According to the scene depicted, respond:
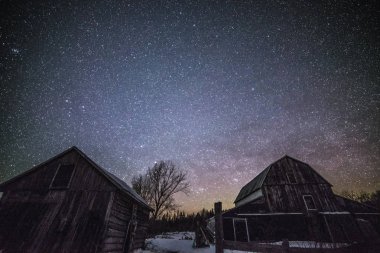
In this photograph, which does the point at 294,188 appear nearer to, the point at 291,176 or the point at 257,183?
the point at 291,176

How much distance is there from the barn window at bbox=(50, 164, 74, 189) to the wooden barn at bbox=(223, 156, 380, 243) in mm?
13558

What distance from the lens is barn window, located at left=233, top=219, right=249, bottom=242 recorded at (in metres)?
18.2

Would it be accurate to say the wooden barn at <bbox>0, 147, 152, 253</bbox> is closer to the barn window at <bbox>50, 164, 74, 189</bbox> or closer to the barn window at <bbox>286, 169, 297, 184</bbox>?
the barn window at <bbox>50, 164, 74, 189</bbox>

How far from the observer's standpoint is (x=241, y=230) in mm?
18547

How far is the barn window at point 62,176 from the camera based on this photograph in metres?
12.9

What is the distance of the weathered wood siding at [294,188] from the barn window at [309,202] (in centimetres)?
26

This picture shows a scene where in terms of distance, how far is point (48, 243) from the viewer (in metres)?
10.9

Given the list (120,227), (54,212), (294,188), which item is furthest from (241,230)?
(54,212)

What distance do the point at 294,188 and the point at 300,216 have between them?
2770 millimetres

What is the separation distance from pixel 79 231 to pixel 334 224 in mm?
21238

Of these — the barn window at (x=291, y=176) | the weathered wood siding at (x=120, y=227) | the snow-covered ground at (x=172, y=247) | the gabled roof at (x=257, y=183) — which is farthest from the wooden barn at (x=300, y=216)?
the weathered wood siding at (x=120, y=227)

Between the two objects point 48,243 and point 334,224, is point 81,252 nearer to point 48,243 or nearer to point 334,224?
point 48,243

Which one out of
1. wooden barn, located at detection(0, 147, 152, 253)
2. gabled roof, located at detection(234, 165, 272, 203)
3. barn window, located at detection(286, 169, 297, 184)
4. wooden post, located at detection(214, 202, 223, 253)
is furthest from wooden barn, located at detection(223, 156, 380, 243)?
wooden post, located at detection(214, 202, 223, 253)

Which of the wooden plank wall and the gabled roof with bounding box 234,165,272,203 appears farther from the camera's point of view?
the gabled roof with bounding box 234,165,272,203
